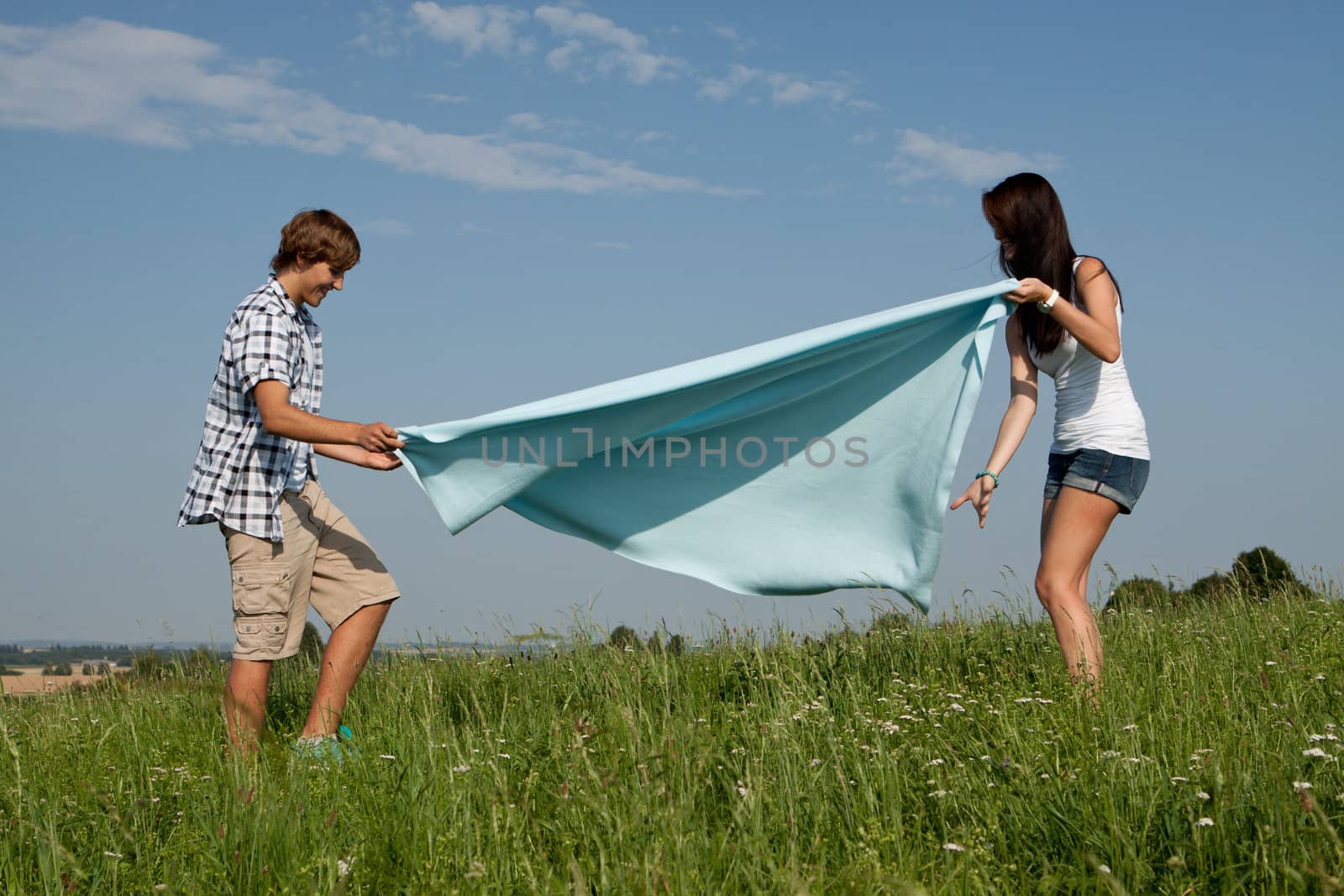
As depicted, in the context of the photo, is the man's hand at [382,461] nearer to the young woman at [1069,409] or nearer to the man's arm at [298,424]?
the man's arm at [298,424]

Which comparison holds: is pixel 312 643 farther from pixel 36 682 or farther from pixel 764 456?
pixel 764 456

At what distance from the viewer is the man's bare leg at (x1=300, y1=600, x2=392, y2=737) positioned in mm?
5215

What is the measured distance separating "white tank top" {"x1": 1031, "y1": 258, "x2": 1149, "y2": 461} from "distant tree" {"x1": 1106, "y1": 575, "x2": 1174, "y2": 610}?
10.8ft

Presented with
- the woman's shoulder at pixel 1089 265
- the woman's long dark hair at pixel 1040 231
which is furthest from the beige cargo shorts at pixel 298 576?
the woman's shoulder at pixel 1089 265

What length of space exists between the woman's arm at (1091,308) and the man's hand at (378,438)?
304cm

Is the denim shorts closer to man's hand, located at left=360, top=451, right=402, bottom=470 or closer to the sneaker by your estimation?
man's hand, located at left=360, top=451, right=402, bottom=470

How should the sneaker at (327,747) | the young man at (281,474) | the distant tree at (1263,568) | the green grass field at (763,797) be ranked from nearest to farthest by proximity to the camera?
the green grass field at (763,797)
the sneaker at (327,747)
the young man at (281,474)
the distant tree at (1263,568)

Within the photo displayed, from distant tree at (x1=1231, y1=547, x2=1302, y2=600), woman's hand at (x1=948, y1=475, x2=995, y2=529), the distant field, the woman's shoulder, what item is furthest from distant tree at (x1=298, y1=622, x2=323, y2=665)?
distant tree at (x1=1231, y1=547, x2=1302, y2=600)

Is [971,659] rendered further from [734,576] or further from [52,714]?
[52,714]

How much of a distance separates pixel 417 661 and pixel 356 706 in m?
1.40

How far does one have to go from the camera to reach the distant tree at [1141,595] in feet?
27.5

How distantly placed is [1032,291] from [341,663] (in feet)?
12.7

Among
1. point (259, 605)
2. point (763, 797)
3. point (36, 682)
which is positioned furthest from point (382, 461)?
point (36, 682)

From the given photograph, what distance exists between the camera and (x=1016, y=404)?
203 inches
